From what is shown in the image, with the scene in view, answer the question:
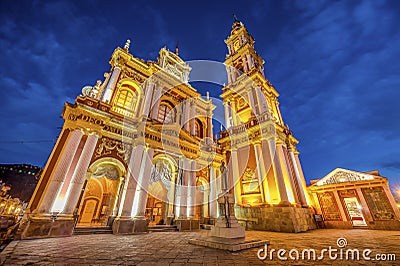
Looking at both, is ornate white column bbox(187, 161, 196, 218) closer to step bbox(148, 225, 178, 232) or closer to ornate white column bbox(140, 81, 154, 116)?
step bbox(148, 225, 178, 232)

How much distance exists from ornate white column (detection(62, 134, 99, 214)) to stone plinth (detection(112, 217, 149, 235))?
2.17 m

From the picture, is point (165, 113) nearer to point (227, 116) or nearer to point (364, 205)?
point (227, 116)

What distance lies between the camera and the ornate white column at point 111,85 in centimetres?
1221

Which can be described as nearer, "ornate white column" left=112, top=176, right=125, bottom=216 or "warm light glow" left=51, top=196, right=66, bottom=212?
"warm light glow" left=51, top=196, right=66, bottom=212

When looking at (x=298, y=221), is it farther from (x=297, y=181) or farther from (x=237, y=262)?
(x=237, y=262)

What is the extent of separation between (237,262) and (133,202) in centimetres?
789

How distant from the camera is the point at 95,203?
1423cm

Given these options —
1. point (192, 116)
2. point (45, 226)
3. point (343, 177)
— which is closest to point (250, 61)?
point (192, 116)

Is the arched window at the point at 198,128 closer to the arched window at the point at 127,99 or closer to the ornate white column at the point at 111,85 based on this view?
the arched window at the point at 127,99

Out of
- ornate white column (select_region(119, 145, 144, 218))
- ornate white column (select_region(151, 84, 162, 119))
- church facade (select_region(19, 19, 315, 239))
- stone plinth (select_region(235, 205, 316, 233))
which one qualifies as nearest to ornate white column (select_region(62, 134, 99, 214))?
church facade (select_region(19, 19, 315, 239))

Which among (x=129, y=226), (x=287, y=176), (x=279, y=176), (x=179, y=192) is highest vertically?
(x=287, y=176)

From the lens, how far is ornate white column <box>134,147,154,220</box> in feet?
31.6

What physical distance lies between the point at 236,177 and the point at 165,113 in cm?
891

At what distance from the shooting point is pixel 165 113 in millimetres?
16406
